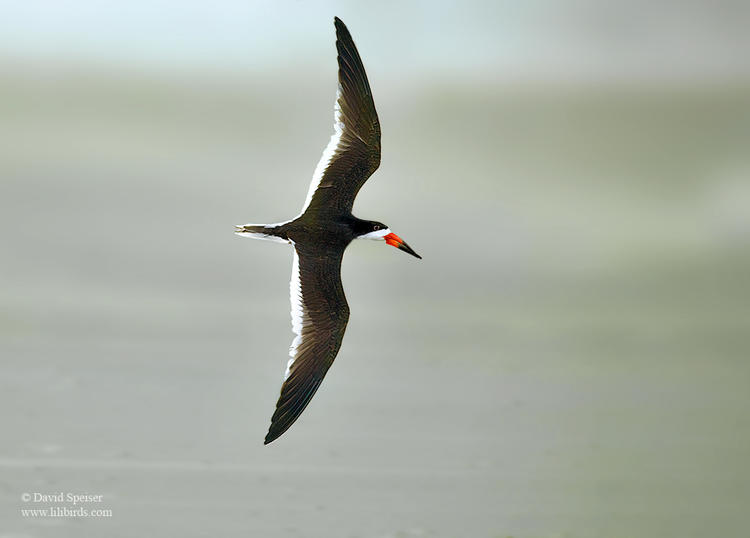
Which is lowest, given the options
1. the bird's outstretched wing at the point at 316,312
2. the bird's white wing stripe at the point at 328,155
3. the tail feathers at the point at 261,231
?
the bird's outstretched wing at the point at 316,312

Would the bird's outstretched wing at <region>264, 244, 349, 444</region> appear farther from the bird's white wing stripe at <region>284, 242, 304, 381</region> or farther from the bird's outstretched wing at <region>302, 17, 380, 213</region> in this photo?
the bird's outstretched wing at <region>302, 17, 380, 213</region>

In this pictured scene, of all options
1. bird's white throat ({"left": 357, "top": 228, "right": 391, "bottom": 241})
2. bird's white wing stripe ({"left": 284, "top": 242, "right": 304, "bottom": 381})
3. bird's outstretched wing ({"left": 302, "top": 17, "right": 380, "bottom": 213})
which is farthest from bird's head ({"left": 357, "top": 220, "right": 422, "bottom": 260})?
bird's white wing stripe ({"left": 284, "top": 242, "right": 304, "bottom": 381})

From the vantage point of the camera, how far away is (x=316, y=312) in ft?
Answer: 19.0

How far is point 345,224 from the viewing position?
19.0 feet

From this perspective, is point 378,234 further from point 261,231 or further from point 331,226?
point 261,231

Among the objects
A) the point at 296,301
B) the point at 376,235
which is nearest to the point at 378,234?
the point at 376,235

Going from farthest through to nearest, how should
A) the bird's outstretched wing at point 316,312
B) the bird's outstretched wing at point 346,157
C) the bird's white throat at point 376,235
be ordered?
the bird's white throat at point 376,235
the bird's outstretched wing at point 346,157
the bird's outstretched wing at point 316,312

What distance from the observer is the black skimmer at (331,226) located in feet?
18.8

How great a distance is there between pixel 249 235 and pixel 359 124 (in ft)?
2.62

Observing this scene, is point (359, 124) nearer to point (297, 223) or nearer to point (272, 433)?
point (297, 223)

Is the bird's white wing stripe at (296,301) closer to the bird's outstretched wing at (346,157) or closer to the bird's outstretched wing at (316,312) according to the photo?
the bird's outstretched wing at (316,312)

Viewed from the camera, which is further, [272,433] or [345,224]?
[345,224]

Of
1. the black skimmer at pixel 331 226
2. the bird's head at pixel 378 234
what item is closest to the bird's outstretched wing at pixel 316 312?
the black skimmer at pixel 331 226

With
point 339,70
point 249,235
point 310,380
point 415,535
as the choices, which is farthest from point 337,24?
point 415,535
